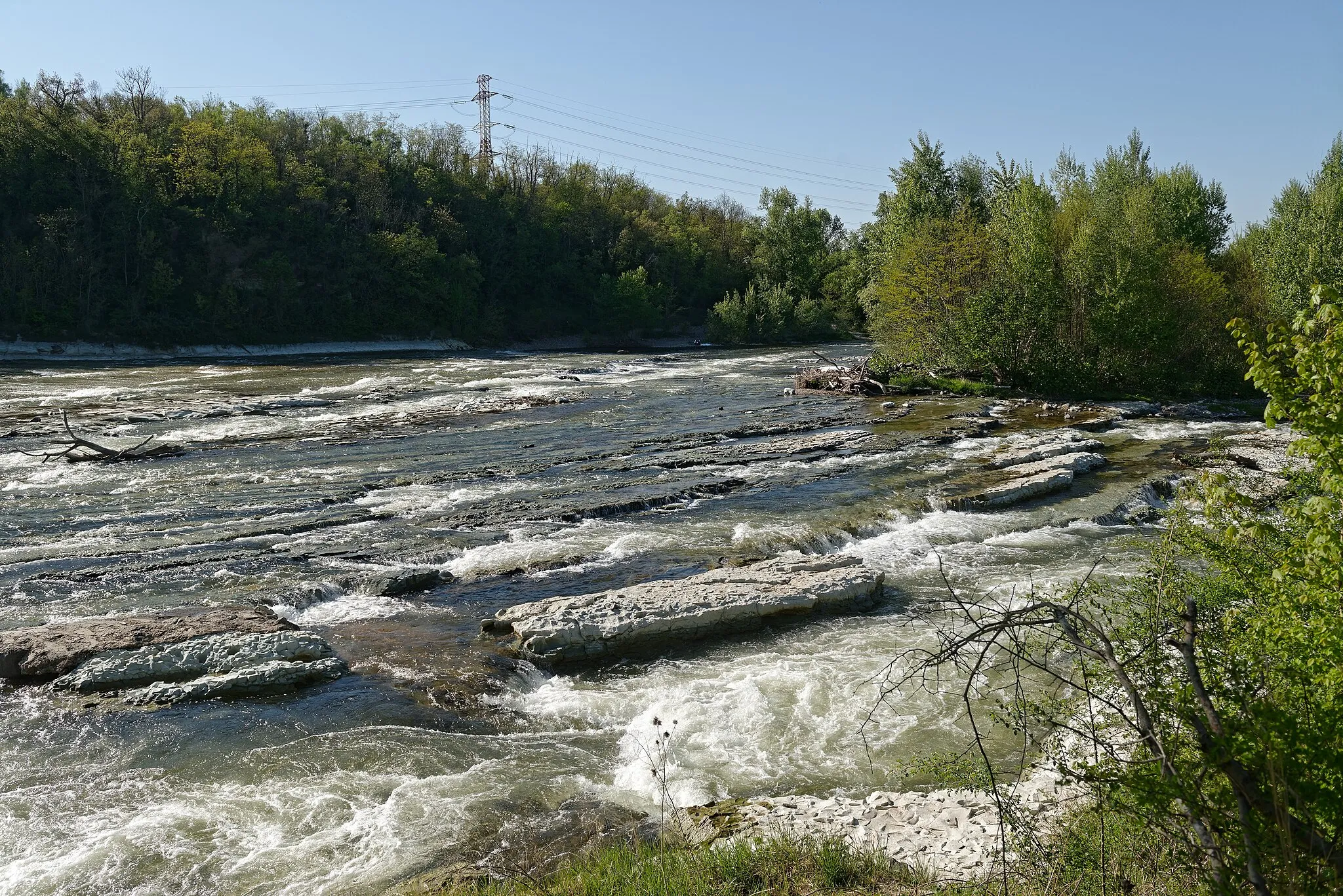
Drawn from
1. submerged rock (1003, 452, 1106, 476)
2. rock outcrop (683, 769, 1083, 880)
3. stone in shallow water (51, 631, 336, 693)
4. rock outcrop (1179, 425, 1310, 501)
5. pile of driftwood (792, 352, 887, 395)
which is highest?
pile of driftwood (792, 352, 887, 395)

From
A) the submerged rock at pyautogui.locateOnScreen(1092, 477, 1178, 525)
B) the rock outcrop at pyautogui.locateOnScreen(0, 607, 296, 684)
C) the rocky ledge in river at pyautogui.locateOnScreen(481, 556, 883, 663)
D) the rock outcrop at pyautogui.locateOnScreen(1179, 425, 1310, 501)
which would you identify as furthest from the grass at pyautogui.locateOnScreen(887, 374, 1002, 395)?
the rock outcrop at pyautogui.locateOnScreen(0, 607, 296, 684)

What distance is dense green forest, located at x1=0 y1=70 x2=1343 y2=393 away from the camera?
33969 millimetres

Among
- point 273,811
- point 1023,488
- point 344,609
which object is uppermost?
point 1023,488

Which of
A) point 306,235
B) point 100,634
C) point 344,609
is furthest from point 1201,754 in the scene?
point 306,235

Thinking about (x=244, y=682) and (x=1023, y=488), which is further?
(x=1023, y=488)

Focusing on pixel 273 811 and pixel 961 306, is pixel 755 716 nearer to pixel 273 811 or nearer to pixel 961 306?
pixel 273 811

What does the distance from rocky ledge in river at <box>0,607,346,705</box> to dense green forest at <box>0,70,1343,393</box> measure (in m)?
18.3

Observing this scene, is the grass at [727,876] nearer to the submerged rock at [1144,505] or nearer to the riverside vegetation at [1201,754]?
the riverside vegetation at [1201,754]

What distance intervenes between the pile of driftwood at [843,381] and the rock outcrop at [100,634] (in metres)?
29.4

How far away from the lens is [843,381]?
38.0m

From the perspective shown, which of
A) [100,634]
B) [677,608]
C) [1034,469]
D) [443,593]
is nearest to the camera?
[100,634]

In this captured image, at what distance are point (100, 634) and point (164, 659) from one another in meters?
1.12

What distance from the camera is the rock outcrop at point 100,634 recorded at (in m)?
9.89

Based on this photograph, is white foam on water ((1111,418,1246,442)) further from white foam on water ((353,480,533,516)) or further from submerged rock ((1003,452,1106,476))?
white foam on water ((353,480,533,516))
